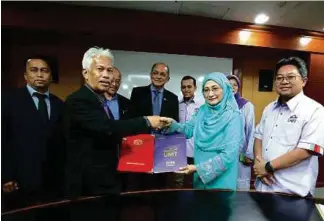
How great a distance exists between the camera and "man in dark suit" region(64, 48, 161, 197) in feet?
4.28

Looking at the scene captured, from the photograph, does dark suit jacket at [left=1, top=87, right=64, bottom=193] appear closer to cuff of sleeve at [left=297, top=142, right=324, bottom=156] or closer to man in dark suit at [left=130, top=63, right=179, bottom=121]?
man in dark suit at [left=130, top=63, right=179, bottom=121]

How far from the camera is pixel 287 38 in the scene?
424cm

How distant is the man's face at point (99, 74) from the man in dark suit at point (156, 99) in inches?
48.8

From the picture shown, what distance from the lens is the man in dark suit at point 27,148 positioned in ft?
5.70

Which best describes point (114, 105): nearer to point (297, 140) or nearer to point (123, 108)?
point (123, 108)

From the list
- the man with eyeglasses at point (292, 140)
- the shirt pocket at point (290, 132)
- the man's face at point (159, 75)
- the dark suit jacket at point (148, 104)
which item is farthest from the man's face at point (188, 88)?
the shirt pocket at point (290, 132)

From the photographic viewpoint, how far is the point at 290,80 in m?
1.67

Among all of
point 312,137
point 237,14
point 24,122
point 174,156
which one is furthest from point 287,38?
point 24,122

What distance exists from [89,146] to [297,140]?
115 cm

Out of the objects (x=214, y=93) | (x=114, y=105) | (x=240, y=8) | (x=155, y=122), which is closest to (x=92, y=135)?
(x=155, y=122)

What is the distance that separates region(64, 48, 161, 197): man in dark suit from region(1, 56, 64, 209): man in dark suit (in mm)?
432

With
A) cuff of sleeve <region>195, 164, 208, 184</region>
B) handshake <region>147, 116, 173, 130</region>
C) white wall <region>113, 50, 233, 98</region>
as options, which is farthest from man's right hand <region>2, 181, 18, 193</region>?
white wall <region>113, 50, 233, 98</region>

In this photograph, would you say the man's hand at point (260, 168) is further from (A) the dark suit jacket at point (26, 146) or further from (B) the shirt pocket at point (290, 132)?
(A) the dark suit jacket at point (26, 146)

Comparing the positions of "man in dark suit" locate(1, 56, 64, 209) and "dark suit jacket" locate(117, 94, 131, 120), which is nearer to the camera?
"man in dark suit" locate(1, 56, 64, 209)
